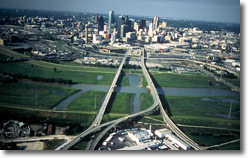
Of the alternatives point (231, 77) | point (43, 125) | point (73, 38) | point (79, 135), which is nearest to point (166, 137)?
point (79, 135)

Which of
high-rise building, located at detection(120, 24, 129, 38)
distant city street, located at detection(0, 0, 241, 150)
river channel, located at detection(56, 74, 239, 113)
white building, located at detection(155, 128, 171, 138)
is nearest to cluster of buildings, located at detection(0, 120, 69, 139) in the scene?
distant city street, located at detection(0, 0, 241, 150)

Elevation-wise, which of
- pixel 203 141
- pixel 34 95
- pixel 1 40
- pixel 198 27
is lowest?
pixel 203 141

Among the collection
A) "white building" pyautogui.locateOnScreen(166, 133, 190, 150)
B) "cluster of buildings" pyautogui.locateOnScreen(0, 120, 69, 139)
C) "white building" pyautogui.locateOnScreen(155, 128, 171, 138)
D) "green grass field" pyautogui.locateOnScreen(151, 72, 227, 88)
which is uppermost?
"green grass field" pyautogui.locateOnScreen(151, 72, 227, 88)

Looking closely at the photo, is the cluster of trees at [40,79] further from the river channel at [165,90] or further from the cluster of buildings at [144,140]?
the cluster of buildings at [144,140]

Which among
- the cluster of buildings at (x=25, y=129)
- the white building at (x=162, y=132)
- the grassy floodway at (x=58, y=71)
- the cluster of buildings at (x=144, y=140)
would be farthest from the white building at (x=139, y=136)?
the grassy floodway at (x=58, y=71)

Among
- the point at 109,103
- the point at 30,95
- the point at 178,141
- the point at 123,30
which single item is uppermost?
the point at 123,30

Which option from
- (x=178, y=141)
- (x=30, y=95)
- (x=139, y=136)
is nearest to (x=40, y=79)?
(x=30, y=95)

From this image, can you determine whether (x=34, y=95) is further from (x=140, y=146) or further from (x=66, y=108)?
(x=140, y=146)

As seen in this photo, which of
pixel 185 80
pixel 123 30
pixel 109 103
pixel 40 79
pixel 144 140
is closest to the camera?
pixel 144 140

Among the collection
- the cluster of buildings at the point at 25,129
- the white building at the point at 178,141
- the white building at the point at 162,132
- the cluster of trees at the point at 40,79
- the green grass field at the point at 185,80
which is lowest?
the white building at the point at 178,141

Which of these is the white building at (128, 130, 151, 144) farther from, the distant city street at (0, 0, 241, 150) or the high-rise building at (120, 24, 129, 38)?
the high-rise building at (120, 24, 129, 38)

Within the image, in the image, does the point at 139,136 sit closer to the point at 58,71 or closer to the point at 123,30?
the point at 58,71
